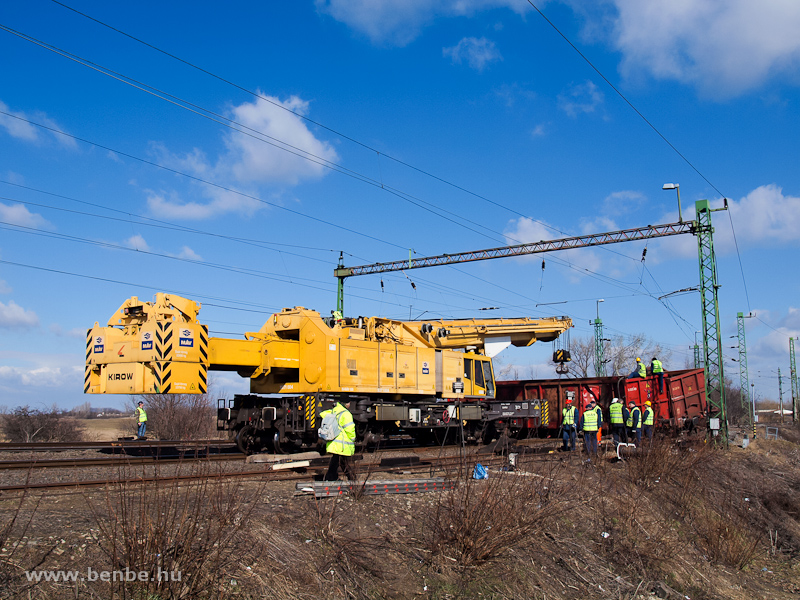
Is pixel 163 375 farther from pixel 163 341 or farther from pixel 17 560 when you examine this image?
pixel 17 560

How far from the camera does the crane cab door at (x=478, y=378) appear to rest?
18.9 metres

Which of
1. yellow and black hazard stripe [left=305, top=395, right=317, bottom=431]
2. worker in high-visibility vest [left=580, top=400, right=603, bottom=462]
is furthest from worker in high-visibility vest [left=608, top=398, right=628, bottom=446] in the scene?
yellow and black hazard stripe [left=305, top=395, right=317, bottom=431]

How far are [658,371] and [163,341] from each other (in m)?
15.7

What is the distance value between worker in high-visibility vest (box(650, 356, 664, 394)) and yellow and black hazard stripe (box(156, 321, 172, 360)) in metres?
15.5

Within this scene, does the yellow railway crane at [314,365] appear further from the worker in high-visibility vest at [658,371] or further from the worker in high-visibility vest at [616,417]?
the worker in high-visibility vest at [658,371]

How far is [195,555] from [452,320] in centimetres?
1458

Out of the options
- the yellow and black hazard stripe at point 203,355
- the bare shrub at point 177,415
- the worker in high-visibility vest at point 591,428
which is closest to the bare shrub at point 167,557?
the yellow and black hazard stripe at point 203,355

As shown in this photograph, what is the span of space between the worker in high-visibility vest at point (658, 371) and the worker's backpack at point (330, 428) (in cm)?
1468

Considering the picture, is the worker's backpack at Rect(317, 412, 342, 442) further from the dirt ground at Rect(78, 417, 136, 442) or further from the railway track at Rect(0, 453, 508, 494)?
the dirt ground at Rect(78, 417, 136, 442)

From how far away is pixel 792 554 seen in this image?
12125 mm

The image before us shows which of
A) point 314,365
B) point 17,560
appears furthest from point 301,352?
point 17,560

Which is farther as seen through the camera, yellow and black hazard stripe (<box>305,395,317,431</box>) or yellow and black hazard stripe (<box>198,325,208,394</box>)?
yellow and black hazard stripe (<box>305,395,317,431</box>)

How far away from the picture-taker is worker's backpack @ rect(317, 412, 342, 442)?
9.22 meters

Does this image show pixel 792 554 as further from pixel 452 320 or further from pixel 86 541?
pixel 86 541
